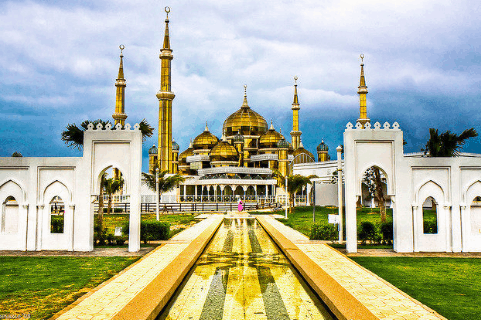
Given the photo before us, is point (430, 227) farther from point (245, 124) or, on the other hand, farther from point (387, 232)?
point (245, 124)

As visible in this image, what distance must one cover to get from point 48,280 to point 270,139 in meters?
60.1

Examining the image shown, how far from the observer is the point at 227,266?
37.0 feet

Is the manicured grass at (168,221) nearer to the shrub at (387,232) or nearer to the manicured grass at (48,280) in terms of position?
the manicured grass at (48,280)

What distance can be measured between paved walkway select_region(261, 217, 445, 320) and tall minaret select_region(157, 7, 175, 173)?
3915cm

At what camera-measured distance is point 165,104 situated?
50.9 meters

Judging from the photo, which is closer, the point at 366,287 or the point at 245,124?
the point at 366,287

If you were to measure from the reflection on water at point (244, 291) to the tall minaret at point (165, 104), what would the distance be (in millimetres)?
38646

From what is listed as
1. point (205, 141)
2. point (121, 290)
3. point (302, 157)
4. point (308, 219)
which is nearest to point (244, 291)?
point (121, 290)

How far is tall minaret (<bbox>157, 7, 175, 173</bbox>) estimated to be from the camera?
166 feet

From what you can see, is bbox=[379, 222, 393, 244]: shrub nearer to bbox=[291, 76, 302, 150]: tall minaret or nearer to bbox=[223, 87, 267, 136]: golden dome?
bbox=[223, 87, 267, 136]: golden dome

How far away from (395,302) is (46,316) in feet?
18.5

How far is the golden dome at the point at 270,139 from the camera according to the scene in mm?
68250

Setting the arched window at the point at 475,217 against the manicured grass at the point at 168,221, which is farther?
the manicured grass at the point at 168,221

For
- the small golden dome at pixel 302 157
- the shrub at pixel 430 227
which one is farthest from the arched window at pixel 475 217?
the small golden dome at pixel 302 157
